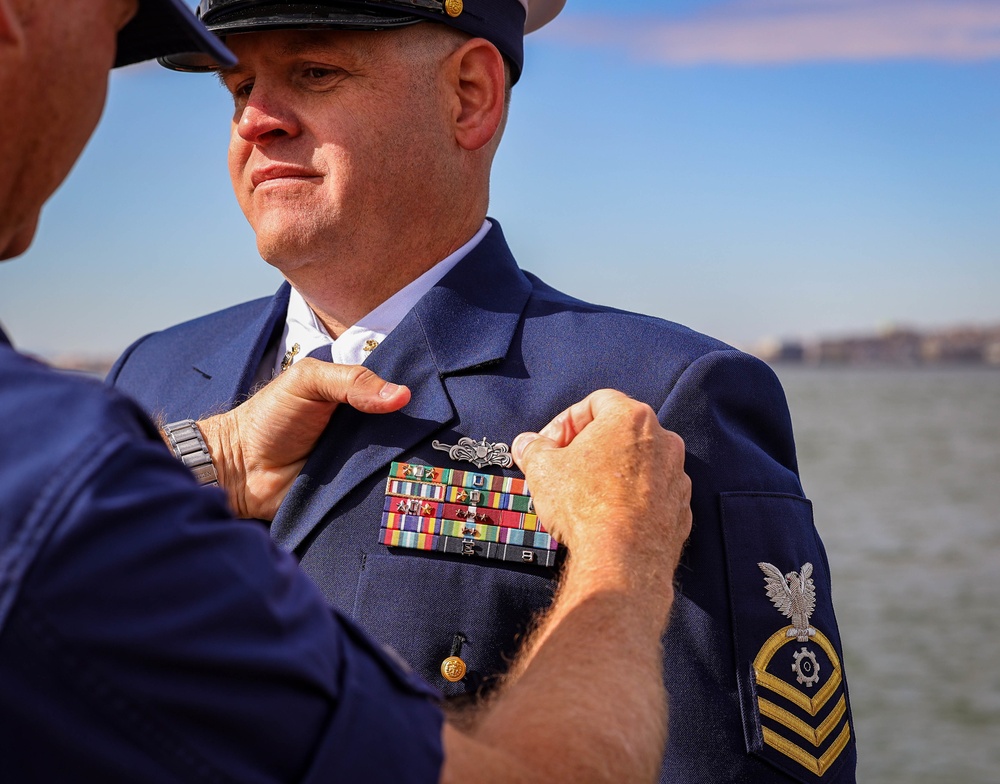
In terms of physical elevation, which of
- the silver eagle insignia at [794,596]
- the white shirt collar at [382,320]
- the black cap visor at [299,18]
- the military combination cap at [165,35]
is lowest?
the silver eagle insignia at [794,596]

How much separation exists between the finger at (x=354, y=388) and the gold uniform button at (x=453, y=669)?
1.70ft

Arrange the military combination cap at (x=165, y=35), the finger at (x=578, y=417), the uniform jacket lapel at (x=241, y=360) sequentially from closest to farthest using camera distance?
the military combination cap at (x=165, y=35)
the finger at (x=578, y=417)
the uniform jacket lapel at (x=241, y=360)

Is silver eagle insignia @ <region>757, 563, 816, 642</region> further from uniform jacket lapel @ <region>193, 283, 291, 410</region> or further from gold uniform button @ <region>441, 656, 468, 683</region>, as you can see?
uniform jacket lapel @ <region>193, 283, 291, 410</region>

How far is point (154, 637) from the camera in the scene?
1.18 m

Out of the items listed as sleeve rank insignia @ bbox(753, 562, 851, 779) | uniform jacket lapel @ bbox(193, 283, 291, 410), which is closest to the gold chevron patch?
sleeve rank insignia @ bbox(753, 562, 851, 779)

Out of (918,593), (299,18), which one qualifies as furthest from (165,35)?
(918,593)

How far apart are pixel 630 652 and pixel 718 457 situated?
34.2 inches

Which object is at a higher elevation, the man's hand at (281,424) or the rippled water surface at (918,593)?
the man's hand at (281,424)

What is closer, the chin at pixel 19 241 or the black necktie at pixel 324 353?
the chin at pixel 19 241

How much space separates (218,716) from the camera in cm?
121

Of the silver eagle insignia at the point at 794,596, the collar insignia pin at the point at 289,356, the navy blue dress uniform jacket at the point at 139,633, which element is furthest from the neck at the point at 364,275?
the navy blue dress uniform jacket at the point at 139,633

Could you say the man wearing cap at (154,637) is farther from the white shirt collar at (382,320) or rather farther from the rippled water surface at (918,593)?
the rippled water surface at (918,593)

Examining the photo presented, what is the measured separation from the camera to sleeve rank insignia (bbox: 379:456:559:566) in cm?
A: 244

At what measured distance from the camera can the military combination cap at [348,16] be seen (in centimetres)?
253
